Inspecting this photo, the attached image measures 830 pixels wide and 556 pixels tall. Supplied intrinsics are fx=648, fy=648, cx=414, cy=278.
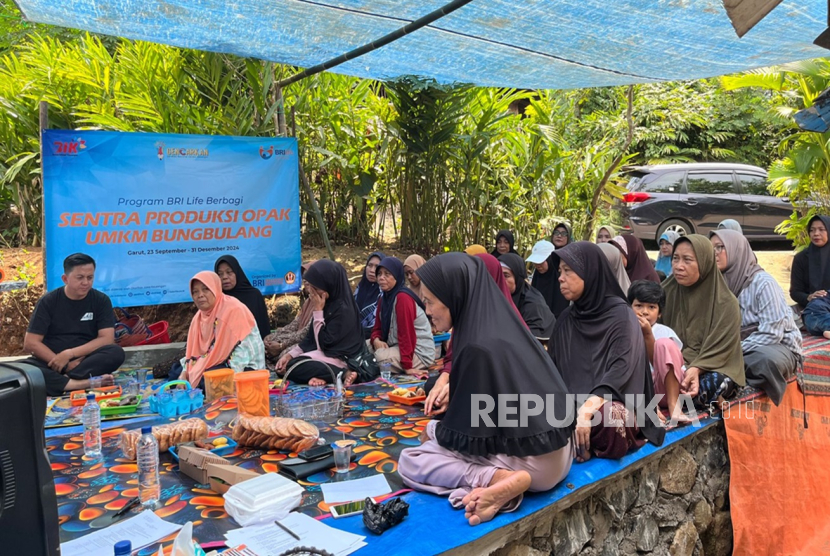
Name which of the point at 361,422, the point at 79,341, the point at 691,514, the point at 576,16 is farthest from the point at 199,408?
the point at 576,16

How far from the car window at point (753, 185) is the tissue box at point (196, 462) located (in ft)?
33.6

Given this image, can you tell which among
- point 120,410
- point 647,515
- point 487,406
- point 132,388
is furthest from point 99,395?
point 647,515

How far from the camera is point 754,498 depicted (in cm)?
390

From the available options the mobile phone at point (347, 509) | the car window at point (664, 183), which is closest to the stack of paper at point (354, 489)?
the mobile phone at point (347, 509)

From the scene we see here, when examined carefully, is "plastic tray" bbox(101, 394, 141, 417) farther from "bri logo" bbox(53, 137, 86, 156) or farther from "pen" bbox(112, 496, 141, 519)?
"bri logo" bbox(53, 137, 86, 156)

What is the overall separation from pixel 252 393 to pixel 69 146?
9.78ft

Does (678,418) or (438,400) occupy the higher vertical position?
(438,400)

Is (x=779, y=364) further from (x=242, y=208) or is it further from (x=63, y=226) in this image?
(x=63, y=226)

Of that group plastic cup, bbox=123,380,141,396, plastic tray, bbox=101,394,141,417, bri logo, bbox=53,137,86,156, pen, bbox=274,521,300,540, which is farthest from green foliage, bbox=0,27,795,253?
pen, bbox=274,521,300,540

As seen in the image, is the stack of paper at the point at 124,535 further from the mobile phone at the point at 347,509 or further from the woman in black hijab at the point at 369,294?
the woman in black hijab at the point at 369,294

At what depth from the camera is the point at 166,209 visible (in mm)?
5414

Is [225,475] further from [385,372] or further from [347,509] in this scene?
[385,372]

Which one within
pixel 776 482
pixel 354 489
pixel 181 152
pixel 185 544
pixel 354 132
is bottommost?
pixel 776 482

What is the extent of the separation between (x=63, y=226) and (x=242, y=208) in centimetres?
141
